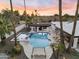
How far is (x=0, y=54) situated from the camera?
885 inches

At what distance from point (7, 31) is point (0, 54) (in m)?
5.22

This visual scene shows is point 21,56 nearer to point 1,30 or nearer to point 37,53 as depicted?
point 37,53

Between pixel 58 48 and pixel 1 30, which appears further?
pixel 1 30

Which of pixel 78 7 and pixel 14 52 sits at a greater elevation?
pixel 78 7

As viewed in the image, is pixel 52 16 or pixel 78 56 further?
pixel 52 16

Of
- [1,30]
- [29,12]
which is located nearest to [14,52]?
[1,30]

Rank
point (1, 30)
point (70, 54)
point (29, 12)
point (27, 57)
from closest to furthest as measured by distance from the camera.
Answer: point (27, 57), point (70, 54), point (1, 30), point (29, 12)

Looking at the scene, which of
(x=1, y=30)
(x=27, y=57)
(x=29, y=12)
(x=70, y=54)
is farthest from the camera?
(x=29, y=12)

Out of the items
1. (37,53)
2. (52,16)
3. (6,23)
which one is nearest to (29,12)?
(52,16)

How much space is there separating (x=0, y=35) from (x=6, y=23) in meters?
1.74

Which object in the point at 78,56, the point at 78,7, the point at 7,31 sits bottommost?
the point at 78,56

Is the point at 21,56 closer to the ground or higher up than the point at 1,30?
closer to the ground

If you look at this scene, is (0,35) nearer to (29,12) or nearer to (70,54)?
(70,54)

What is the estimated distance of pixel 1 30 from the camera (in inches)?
1052
